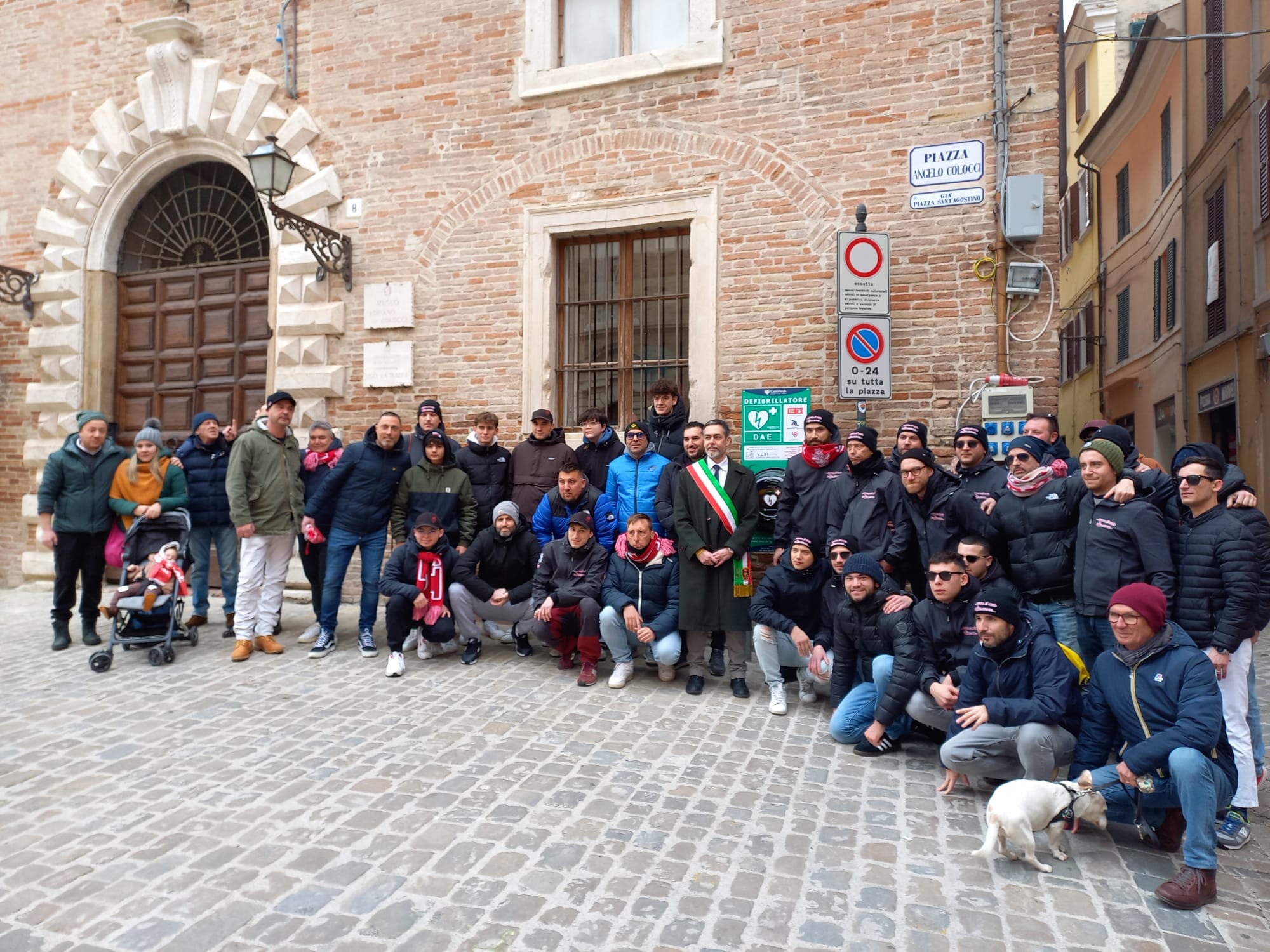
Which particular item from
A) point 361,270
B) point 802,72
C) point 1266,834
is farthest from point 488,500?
point 1266,834

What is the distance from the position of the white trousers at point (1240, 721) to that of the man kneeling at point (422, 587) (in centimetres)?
512

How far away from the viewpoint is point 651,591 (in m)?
6.23

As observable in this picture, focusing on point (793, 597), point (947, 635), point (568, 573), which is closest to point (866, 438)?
point (793, 597)

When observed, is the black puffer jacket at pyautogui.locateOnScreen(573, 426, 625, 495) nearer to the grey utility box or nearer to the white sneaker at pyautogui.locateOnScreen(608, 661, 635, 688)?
the white sneaker at pyautogui.locateOnScreen(608, 661, 635, 688)

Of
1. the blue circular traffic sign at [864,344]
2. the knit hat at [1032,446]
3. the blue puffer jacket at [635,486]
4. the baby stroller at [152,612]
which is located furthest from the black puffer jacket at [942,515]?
the baby stroller at [152,612]

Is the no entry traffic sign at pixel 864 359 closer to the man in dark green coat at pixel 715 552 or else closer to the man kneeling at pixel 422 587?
the man in dark green coat at pixel 715 552

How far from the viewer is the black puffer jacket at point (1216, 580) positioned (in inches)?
155

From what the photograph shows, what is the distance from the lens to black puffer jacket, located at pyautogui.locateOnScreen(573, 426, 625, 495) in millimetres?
7203

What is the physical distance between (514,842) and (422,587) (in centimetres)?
342

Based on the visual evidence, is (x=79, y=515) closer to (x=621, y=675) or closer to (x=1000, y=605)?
(x=621, y=675)

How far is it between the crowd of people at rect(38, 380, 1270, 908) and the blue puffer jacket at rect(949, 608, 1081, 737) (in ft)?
0.04

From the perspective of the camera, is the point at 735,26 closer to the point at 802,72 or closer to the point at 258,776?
the point at 802,72

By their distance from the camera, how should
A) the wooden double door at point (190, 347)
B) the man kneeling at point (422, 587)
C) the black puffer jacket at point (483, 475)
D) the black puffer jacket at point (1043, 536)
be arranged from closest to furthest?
1. the black puffer jacket at point (1043, 536)
2. the man kneeling at point (422, 587)
3. the black puffer jacket at point (483, 475)
4. the wooden double door at point (190, 347)

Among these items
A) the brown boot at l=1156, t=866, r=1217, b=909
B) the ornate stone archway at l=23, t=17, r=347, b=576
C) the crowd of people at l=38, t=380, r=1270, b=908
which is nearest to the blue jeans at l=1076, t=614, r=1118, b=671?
the crowd of people at l=38, t=380, r=1270, b=908
